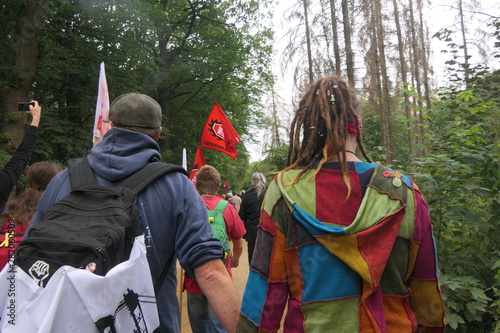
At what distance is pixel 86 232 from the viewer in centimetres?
142

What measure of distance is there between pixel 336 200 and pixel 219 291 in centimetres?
59

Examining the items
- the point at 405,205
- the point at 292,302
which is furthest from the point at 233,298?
the point at 405,205

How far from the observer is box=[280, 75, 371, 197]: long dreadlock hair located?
1.80 metres

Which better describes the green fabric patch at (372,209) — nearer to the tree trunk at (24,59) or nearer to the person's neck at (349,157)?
the person's neck at (349,157)

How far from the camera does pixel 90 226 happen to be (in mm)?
1451

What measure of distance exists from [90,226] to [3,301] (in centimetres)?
35

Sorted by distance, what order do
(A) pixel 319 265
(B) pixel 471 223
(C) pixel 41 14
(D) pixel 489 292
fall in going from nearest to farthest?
(A) pixel 319 265 → (B) pixel 471 223 → (D) pixel 489 292 → (C) pixel 41 14

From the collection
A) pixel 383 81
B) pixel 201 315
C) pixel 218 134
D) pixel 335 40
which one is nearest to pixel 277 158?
pixel 383 81

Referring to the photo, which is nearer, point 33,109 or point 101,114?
point 33,109

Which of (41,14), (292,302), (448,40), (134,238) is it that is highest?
(41,14)

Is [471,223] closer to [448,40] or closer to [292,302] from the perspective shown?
[292,302]

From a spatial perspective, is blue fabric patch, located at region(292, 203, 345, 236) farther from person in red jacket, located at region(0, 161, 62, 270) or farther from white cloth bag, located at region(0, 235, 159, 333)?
person in red jacket, located at region(0, 161, 62, 270)

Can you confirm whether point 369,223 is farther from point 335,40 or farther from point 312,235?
point 335,40

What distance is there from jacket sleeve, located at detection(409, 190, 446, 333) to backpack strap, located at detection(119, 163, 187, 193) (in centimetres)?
104
